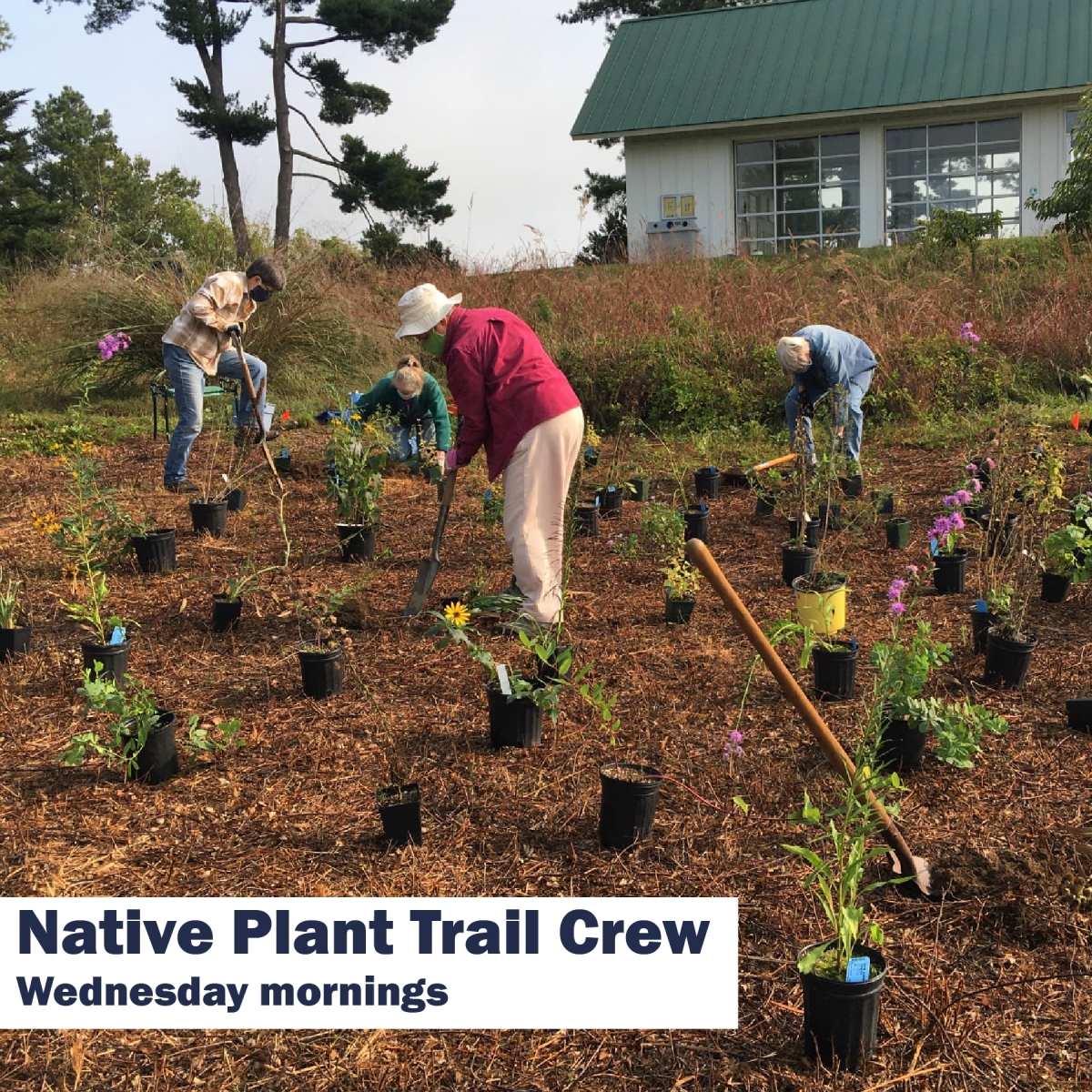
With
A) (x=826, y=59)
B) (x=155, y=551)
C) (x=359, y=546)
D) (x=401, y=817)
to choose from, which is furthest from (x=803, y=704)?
(x=826, y=59)

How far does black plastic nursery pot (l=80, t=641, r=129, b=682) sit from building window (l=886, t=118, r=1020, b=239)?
717 inches

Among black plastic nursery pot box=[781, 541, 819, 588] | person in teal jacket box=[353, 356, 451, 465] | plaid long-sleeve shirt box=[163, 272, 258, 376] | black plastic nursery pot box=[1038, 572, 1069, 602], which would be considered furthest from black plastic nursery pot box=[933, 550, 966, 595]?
plaid long-sleeve shirt box=[163, 272, 258, 376]

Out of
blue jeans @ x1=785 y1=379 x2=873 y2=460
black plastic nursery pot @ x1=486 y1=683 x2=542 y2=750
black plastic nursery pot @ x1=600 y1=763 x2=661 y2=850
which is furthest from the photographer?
blue jeans @ x1=785 y1=379 x2=873 y2=460

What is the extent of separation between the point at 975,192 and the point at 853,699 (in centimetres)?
1890

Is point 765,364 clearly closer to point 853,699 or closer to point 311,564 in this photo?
point 311,564

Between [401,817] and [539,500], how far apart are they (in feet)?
5.52

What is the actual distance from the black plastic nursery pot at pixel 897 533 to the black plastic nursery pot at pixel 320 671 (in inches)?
122

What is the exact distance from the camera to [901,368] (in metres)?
9.13

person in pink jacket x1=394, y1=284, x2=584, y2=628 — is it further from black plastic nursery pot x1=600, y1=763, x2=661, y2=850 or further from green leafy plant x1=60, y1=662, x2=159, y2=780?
green leafy plant x1=60, y1=662, x2=159, y2=780

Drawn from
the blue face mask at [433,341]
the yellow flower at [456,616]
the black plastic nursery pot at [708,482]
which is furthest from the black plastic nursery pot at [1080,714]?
the black plastic nursery pot at [708,482]

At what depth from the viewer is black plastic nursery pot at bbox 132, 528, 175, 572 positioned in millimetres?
5398

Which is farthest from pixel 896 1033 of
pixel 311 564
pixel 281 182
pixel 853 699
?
pixel 281 182

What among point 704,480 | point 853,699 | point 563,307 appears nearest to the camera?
point 853,699

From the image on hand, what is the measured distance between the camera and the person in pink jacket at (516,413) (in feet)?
13.4
